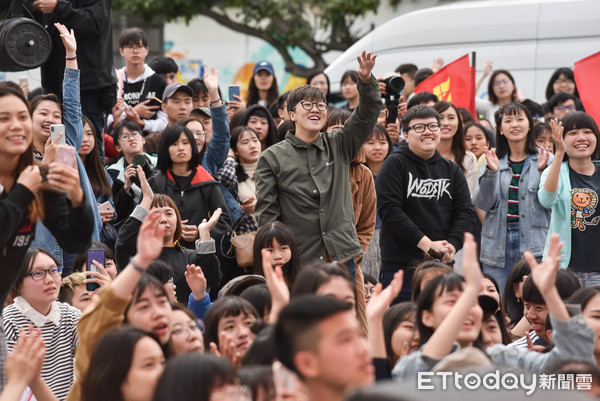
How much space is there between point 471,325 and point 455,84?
5524mm

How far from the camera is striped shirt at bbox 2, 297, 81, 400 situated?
507 cm

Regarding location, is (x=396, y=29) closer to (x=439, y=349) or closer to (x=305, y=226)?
(x=305, y=226)

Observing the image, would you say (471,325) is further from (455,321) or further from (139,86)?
(139,86)

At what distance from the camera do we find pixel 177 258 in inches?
249

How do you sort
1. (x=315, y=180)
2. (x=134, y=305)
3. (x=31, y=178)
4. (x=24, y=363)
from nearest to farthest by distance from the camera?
1. (x=24, y=363)
2. (x=31, y=178)
3. (x=134, y=305)
4. (x=315, y=180)

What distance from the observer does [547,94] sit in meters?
10.1

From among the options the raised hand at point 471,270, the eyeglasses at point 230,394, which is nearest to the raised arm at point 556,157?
the raised hand at point 471,270

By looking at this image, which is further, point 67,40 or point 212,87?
point 212,87

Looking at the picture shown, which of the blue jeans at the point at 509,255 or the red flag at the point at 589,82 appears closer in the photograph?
the blue jeans at the point at 509,255

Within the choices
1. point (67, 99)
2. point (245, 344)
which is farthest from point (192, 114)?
point (245, 344)

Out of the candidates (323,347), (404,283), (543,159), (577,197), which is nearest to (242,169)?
(404,283)

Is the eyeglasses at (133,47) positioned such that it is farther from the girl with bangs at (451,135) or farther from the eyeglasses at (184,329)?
the eyeglasses at (184,329)

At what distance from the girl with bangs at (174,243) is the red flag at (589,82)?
358cm

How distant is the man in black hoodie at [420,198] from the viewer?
6.54m
